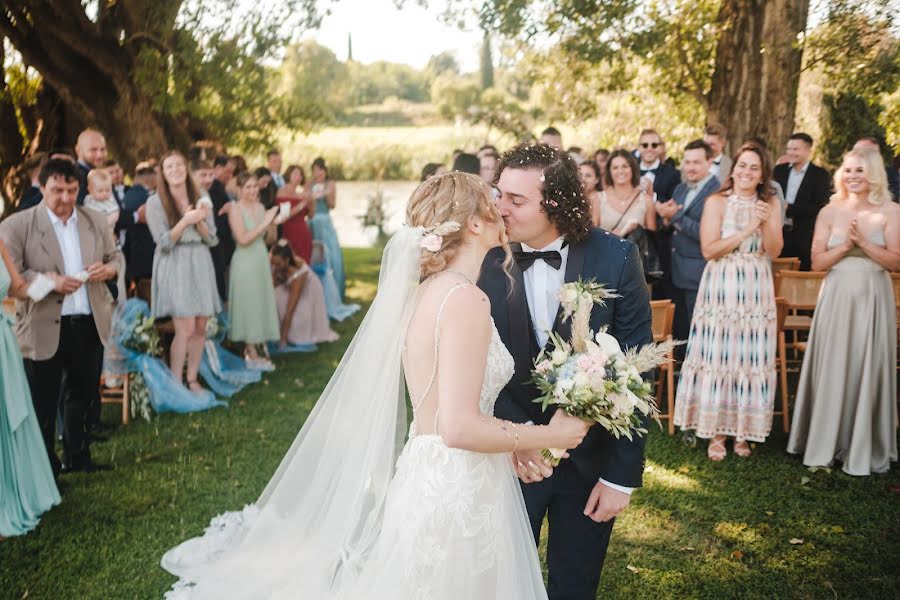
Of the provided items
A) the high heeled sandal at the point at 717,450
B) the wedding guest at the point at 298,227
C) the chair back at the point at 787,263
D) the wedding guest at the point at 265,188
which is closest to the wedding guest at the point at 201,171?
the wedding guest at the point at 265,188

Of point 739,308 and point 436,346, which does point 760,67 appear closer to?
point 739,308

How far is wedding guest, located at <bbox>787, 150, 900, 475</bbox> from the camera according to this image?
212 inches

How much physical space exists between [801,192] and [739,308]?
13.2 ft

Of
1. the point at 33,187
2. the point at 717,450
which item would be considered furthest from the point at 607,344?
the point at 33,187

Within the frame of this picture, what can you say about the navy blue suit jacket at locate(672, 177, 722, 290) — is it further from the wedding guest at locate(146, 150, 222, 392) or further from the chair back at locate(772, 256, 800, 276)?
the wedding guest at locate(146, 150, 222, 392)

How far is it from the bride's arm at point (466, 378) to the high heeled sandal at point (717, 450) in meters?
3.80

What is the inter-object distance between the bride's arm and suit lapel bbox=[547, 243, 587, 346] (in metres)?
0.40

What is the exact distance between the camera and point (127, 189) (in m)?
8.31

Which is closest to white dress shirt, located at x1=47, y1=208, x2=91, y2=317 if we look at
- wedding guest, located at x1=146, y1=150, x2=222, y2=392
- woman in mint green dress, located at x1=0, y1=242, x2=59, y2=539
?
woman in mint green dress, located at x1=0, y1=242, x2=59, y2=539

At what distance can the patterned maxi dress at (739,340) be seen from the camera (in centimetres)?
563

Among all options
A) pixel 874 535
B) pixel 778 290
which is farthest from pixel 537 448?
pixel 778 290

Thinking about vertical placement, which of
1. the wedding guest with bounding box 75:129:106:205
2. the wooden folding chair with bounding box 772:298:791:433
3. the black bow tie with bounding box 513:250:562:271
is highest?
the wedding guest with bounding box 75:129:106:205

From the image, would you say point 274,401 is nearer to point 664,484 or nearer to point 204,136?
point 664,484

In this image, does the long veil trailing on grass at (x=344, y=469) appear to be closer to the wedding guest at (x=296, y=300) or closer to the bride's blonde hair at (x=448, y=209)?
the bride's blonde hair at (x=448, y=209)
